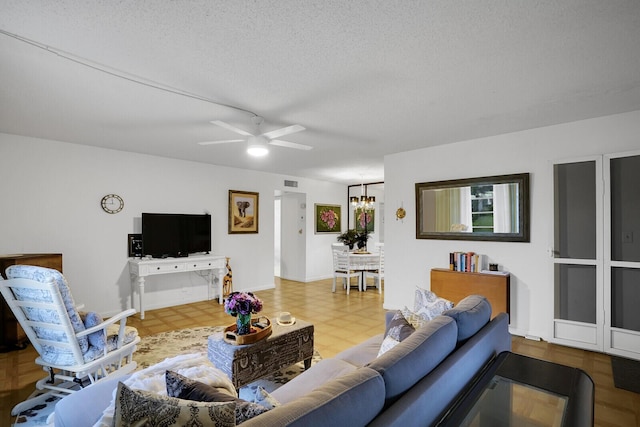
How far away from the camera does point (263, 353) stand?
2.38 meters

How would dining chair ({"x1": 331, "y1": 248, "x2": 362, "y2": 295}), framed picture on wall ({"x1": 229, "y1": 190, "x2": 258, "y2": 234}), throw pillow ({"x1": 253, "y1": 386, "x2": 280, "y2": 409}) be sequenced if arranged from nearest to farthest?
throw pillow ({"x1": 253, "y1": 386, "x2": 280, "y2": 409}) → framed picture on wall ({"x1": 229, "y1": 190, "x2": 258, "y2": 234}) → dining chair ({"x1": 331, "y1": 248, "x2": 362, "y2": 295})

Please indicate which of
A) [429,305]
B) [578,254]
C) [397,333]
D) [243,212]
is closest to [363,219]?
[243,212]

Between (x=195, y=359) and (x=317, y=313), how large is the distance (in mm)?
3152

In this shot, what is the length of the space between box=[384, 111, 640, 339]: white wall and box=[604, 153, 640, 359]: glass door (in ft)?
0.85

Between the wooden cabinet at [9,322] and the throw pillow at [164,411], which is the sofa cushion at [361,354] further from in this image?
the wooden cabinet at [9,322]

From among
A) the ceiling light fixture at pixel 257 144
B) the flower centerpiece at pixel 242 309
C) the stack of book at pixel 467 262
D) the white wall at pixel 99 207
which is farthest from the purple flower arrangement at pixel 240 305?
the white wall at pixel 99 207

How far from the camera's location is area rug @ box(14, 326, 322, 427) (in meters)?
2.26

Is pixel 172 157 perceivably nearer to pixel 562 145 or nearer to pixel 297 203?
pixel 297 203

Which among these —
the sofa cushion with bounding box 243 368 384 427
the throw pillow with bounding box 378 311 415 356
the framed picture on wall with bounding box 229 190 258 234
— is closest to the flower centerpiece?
the throw pillow with bounding box 378 311 415 356

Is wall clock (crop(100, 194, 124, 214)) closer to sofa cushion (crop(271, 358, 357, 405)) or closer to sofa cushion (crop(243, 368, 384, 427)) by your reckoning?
sofa cushion (crop(271, 358, 357, 405))

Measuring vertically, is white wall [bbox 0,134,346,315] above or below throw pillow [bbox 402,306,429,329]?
above

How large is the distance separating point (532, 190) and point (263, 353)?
3.41 metres

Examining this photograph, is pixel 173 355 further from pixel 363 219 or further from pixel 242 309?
pixel 363 219

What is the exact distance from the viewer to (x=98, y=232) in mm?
4496
